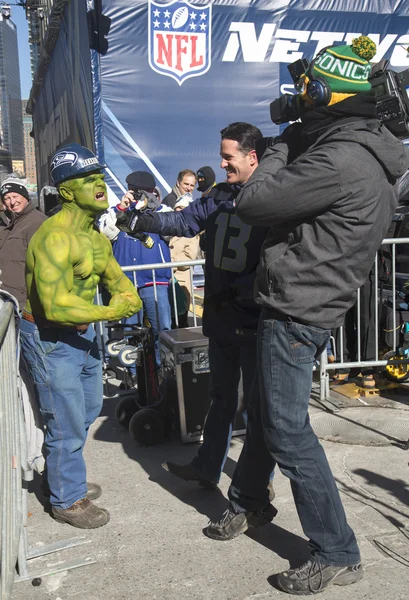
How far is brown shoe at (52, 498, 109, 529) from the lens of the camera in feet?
12.3

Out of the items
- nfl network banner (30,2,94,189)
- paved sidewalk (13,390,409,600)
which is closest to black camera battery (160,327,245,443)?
paved sidewalk (13,390,409,600)

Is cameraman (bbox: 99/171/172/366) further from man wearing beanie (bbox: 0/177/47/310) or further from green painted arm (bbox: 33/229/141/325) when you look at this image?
green painted arm (bbox: 33/229/141/325)

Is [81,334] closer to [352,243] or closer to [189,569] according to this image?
[189,569]

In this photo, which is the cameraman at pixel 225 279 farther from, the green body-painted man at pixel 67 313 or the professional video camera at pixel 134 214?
the green body-painted man at pixel 67 313

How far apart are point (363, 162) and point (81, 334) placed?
196 cm

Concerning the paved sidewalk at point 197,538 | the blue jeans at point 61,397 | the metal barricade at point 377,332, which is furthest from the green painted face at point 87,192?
the metal barricade at point 377,332

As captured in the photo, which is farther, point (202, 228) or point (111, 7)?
point (111, 7)

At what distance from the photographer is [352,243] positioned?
2.74m

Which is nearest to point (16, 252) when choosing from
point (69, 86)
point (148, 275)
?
point (148, 275)

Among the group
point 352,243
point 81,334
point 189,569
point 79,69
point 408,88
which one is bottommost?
point 189,569

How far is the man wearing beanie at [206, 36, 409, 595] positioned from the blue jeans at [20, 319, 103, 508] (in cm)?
121

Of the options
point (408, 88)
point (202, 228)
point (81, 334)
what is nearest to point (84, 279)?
point (81, 334)

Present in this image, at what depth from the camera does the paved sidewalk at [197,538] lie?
312 centimetres

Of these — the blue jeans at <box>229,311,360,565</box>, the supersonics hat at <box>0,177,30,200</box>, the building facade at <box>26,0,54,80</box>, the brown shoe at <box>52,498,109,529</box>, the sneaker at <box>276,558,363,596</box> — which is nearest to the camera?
the blue jeans at <box>229,311,360,565</box>
